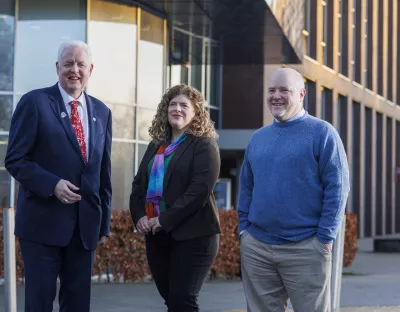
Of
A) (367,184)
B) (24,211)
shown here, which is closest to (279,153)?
(24,211)

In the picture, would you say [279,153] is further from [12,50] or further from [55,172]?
[12,50]

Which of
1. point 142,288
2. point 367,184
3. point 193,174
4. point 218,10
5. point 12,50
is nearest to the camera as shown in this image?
point 193,174

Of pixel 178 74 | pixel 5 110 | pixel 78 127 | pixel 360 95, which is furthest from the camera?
pixel 360 95

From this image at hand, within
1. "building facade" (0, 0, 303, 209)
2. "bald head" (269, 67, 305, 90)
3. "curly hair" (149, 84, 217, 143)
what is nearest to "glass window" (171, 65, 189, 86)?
"building facade" (0, 0, 303, 209)

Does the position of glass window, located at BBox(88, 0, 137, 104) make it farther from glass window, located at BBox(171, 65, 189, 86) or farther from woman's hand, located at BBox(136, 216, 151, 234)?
woman's hand, located at BBox(136, 216, 151, 234)

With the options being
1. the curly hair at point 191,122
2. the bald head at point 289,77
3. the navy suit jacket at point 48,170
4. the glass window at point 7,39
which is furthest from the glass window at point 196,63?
the navy suit jacket at point 48,170

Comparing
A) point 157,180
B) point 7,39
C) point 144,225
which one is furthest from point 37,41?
point 144,225

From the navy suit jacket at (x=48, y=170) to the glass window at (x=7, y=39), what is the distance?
11.6 metres

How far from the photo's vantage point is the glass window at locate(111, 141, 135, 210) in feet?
59.1

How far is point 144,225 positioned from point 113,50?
11868mm

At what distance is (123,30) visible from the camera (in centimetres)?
1784

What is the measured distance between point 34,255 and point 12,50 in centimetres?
1183

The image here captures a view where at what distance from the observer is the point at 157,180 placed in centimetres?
625

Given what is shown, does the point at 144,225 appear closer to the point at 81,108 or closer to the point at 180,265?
the point at 180,265
